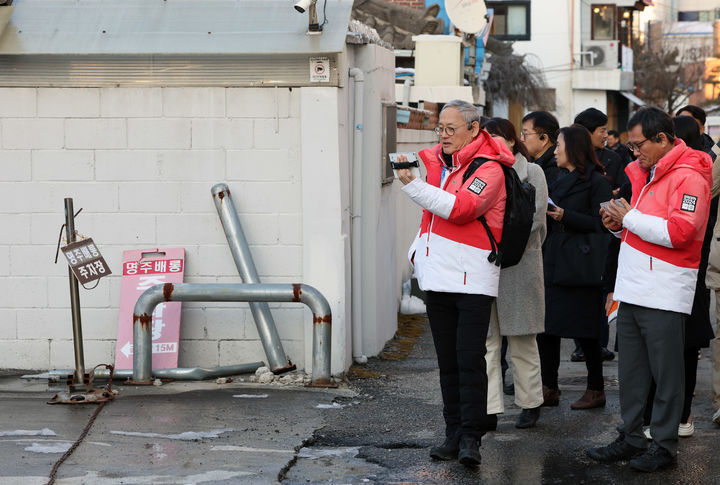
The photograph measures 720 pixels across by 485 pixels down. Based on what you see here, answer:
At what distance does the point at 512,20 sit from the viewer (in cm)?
4609

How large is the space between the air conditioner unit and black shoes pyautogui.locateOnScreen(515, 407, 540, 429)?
1598 inches

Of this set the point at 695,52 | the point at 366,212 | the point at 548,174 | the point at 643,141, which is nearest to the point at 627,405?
the point at 643,141

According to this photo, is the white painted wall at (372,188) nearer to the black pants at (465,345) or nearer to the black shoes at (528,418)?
the black shoes at (528,418)

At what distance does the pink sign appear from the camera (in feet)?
25.3

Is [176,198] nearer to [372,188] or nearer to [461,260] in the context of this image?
[372,188]

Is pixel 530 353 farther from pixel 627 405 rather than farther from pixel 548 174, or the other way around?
pixel 548 174

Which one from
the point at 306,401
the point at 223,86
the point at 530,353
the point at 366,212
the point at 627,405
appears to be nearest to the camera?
the point at 627,405

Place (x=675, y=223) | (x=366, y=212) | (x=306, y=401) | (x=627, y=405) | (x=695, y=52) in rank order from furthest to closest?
1. (x=695, y=52)
2. (x=366, y=212)
3. (x=306, y=401)
4. (x=627, y=405)
5. (x=675, y=223)

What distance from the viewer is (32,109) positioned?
7734mm

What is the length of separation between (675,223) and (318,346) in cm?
279

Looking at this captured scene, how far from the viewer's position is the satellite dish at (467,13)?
56.4ft

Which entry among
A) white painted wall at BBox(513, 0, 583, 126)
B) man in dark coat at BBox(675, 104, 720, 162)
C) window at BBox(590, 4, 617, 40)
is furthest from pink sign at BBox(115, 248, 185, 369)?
window at BBox(590, 4, 617, 40)

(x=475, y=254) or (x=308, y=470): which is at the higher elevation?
(x=475, y=254)

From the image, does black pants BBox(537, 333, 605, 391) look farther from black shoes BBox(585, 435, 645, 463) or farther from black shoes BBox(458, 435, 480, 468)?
black shoes BBox(458, 435, 480, 468)
